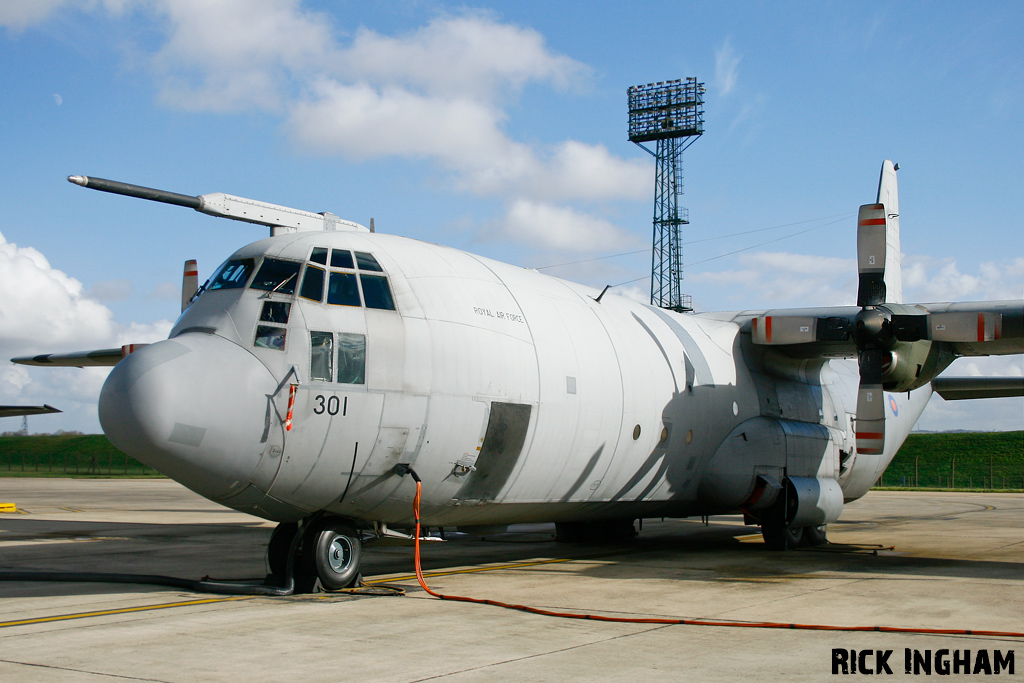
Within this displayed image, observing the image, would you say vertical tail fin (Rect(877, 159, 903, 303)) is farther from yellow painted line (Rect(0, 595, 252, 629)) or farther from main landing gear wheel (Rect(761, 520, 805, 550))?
yellow painted line (Rect(0, 595, 252, 629))

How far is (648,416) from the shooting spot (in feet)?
43.6

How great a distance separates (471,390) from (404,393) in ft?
3.03

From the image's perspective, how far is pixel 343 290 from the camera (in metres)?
9.71

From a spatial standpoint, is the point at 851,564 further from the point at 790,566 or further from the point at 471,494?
the point at 471,494

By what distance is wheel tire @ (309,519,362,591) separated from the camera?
970cm

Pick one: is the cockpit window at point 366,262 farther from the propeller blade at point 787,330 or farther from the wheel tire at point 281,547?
the propeller blade at point 787,330

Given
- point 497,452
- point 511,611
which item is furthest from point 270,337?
point 511,611

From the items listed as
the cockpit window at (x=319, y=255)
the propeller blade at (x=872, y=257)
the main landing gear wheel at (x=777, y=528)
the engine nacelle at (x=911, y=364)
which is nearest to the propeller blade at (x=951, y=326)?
the engine nacelle at (x=911, y=364)

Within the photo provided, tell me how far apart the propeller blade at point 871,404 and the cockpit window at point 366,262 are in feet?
26.0

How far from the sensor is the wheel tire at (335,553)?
31.8ft

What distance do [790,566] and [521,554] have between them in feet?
14.2

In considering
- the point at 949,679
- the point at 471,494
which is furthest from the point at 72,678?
the point at 949,679

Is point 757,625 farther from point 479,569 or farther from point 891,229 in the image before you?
point 891,229

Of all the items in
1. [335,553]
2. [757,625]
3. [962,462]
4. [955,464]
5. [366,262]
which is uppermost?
[366,262]
